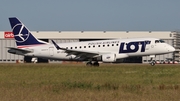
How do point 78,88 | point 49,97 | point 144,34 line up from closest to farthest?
point 49,97
point 78,88
point 144,34

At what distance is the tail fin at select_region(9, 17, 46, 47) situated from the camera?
59.5 meters

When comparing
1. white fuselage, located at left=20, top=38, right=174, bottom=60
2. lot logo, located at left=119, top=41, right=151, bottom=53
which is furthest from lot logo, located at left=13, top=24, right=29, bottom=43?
lot logo, located at left=119, top=41, right=151, bottom=53

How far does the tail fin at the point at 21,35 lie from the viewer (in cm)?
5950

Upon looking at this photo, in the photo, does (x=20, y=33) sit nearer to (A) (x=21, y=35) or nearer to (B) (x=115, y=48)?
(A) (x=21, y=35)

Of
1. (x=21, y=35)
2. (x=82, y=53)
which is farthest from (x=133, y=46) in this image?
(x=21, y=35)

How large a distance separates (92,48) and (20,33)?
1056cm

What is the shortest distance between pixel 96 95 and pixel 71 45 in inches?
1572

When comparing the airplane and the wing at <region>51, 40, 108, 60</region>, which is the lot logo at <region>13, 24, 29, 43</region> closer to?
the airplane

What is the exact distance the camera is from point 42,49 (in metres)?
58.7

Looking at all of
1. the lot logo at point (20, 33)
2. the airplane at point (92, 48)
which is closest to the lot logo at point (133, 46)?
the airplane at point (92, 48)

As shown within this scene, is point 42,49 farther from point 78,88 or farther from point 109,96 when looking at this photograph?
point 109,96

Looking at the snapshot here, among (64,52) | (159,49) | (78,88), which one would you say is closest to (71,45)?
(64,52)

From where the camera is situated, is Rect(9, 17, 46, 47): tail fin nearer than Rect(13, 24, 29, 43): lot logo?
Yes

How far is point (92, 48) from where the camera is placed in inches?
2263
